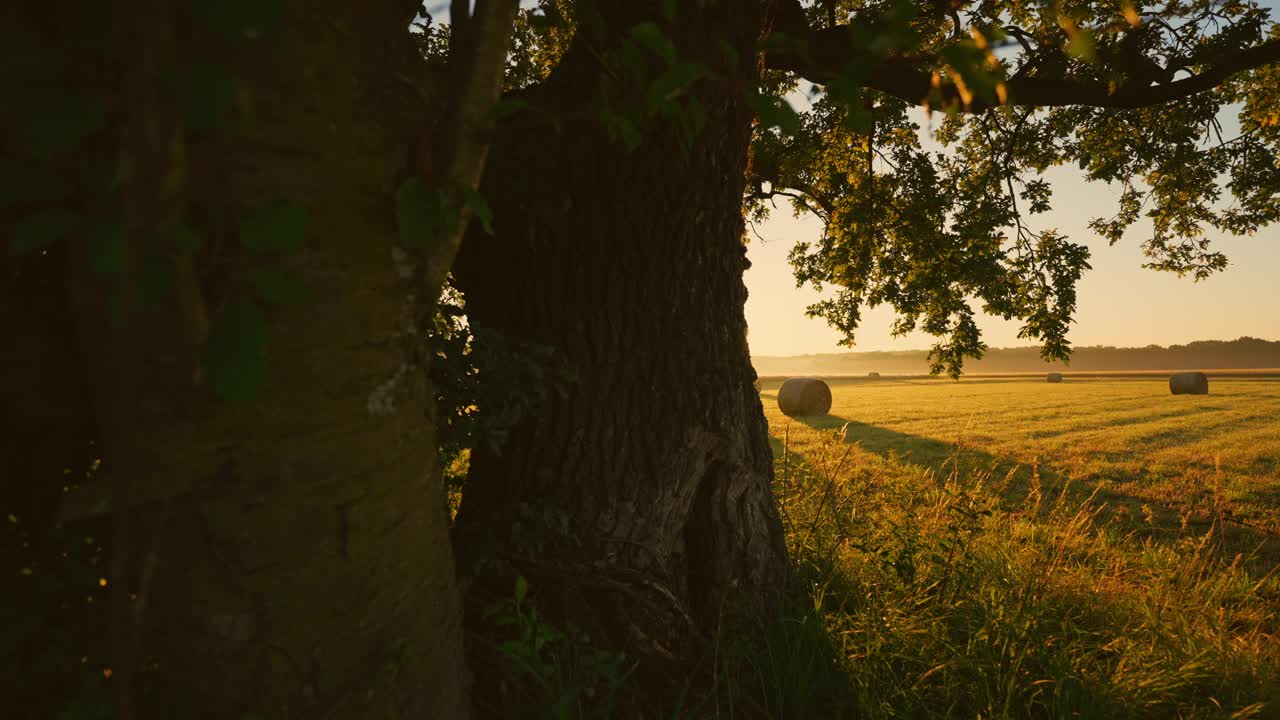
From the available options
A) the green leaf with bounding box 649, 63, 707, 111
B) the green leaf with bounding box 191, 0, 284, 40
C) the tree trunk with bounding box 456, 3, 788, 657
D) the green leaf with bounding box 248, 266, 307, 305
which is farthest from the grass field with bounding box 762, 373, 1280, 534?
the green leaf with bounding box 191, 0, 284, 40

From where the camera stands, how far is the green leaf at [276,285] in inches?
26.9

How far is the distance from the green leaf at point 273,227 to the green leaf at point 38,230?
19 cm

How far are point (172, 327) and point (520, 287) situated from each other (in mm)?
1582

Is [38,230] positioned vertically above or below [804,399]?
above

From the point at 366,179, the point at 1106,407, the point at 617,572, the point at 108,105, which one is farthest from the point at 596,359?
the point at 1106,407

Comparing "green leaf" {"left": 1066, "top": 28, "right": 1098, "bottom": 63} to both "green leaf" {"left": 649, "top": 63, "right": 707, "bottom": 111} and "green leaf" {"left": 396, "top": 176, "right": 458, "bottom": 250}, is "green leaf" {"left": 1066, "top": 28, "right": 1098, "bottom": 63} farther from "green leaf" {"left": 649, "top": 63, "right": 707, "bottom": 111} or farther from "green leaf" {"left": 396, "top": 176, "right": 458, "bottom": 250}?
"green leaf" {"left": 396, "top": 176, "right": 458, "bottom": 250}

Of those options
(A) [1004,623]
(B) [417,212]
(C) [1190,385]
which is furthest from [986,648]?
(C) [1190,385]

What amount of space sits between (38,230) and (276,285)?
0.25 metres

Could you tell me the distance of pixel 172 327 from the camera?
828 mm

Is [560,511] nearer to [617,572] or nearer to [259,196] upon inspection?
[617,572]

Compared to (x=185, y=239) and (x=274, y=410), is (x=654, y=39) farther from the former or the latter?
(x=274, y=410)

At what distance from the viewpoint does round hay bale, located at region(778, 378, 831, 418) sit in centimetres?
1916

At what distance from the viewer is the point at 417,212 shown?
0.96 metres

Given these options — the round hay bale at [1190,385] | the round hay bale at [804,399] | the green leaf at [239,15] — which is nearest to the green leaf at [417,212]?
the green leaf at [239,15]
